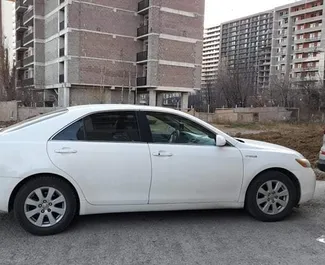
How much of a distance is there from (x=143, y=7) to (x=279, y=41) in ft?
255

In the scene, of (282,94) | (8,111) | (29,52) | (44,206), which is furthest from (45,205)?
(29,52)

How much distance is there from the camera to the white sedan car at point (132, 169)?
4.14 m

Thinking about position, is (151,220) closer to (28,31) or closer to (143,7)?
(143,7)

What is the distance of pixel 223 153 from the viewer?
15.3 feet

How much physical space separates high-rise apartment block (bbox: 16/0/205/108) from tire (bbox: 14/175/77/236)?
117 feet

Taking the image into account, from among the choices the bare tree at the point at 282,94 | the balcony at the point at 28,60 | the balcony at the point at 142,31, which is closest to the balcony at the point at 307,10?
the bare tree at the point at 282,94

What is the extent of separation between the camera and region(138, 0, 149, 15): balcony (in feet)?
137

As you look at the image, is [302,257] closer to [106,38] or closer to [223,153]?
[223,153]

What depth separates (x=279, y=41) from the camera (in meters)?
108

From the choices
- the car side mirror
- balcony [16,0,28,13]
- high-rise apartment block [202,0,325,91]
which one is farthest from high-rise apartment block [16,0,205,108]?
high-rise apartment block [202,0,325,91]

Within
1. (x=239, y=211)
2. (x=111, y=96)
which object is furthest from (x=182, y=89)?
(x=239, y=211)

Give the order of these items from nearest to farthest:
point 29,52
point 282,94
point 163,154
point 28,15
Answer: point 163,154
point 28,15
point 282,94
point 29,52

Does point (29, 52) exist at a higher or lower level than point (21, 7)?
lower

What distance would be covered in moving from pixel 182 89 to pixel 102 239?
4036cm
